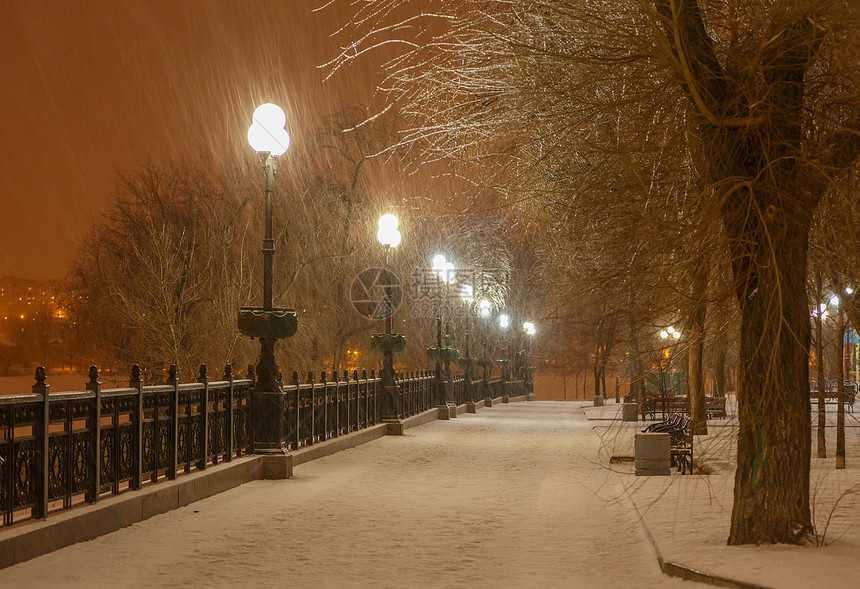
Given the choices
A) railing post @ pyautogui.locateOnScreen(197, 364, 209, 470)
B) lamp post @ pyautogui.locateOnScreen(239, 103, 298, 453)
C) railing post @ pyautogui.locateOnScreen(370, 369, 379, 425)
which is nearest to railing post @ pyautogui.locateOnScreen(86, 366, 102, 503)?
railing post @ pyautogui.locateOnScreen(197, 364, 209, 470)

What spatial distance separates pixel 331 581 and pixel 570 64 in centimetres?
489

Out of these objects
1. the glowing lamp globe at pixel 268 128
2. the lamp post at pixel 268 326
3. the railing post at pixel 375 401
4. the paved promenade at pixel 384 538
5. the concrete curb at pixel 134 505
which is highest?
the glowing lamp globe at pixel 268 128

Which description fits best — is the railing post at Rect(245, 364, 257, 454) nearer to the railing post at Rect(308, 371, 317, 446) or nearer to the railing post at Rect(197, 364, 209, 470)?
the railing post at Rect(197, 364, 209, 470)

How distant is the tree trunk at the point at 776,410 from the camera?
365 inches

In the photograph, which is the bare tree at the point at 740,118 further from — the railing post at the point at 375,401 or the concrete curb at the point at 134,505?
the railing post at the point at 375,401

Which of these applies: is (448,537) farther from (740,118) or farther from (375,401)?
(375,401)

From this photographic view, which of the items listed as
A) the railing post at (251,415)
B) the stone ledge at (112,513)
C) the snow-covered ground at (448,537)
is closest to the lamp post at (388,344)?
the snow-covered ground at (448,537)

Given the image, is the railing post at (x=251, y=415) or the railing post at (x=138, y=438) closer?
the railing post at (x=138, y=438)

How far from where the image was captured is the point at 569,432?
102 ft

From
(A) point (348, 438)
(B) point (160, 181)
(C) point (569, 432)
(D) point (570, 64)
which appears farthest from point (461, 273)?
(D) point (570, 64)

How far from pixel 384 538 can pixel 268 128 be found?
27.6 ft

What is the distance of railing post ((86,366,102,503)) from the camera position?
35.2ft

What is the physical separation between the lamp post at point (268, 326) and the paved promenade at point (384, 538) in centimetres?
101

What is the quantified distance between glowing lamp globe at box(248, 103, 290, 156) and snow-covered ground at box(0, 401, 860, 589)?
5.28 metres
